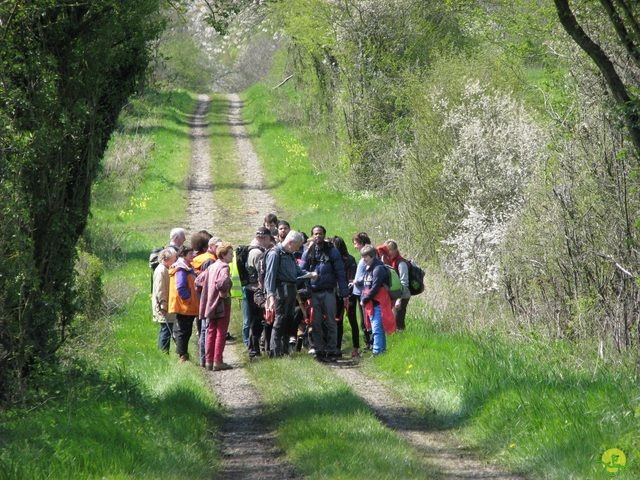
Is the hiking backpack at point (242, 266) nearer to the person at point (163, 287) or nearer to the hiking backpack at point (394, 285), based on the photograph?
the person at point (163, 287)

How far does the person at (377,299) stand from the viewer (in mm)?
14000

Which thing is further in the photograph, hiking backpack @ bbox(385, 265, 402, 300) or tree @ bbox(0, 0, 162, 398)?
hiking backpack @ bbox(385, 265, 402, 300)

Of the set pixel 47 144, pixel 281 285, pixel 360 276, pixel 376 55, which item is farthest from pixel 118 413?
pixel 376 55

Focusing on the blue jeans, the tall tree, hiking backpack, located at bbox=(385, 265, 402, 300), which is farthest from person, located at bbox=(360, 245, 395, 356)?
the tall tree

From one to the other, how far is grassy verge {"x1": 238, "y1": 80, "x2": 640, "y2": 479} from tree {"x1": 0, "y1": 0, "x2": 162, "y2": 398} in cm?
295

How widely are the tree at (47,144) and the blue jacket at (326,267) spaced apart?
392 centimetres

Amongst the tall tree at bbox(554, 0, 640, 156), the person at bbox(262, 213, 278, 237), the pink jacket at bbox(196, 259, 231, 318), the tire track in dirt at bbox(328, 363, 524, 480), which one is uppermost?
the tall tree at bbox(554, 0, 640, 156)

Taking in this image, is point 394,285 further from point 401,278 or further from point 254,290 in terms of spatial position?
point 254,290

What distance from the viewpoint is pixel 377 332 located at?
1409 cm

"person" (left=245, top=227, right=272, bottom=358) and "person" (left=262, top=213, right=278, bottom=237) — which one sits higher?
"person" (left=262, top=213, right=278, bottom=237)

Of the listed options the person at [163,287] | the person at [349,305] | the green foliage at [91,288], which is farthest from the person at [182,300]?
the green foliage at [91,288]

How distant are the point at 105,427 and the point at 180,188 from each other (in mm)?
26892

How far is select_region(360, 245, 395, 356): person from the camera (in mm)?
14000

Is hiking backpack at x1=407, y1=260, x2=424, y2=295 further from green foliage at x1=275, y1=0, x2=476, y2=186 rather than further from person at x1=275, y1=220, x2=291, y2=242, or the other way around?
green foliage at x1=275, y1=0, x2=476, y2=186
